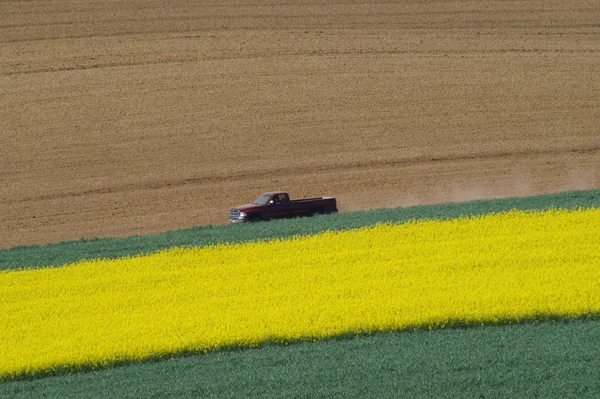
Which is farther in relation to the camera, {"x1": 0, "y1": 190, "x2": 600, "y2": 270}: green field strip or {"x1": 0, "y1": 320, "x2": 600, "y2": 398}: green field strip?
{"x1": 0, "y1": 190, "x2": 600, "y2": 270}: green field strip

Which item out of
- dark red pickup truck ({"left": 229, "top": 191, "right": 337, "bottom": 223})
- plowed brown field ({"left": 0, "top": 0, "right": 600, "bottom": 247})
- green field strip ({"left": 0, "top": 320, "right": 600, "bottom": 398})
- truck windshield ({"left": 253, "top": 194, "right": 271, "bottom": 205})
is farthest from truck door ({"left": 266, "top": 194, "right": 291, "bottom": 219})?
green field strip ({"left": 0, "top": 320, "right": 600, "bottom": 398})

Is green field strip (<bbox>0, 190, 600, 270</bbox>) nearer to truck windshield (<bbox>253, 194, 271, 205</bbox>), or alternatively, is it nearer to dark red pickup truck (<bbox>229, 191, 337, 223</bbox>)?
dark red pickup truck (<bbox>229, 191, 337, 223</bbox>)

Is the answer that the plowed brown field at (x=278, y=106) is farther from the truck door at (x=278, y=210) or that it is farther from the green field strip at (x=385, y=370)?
the green field strip at (x=385, y=370)

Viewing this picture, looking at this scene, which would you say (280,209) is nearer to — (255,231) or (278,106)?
(255,231)

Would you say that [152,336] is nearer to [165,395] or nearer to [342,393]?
[165,395]

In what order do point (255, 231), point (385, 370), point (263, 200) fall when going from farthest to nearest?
point (263, 200)
point (255, 231)
point (385, 370)

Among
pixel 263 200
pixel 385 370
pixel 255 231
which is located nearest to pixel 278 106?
pixel 263 200

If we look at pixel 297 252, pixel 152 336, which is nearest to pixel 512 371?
pixel 152 336
